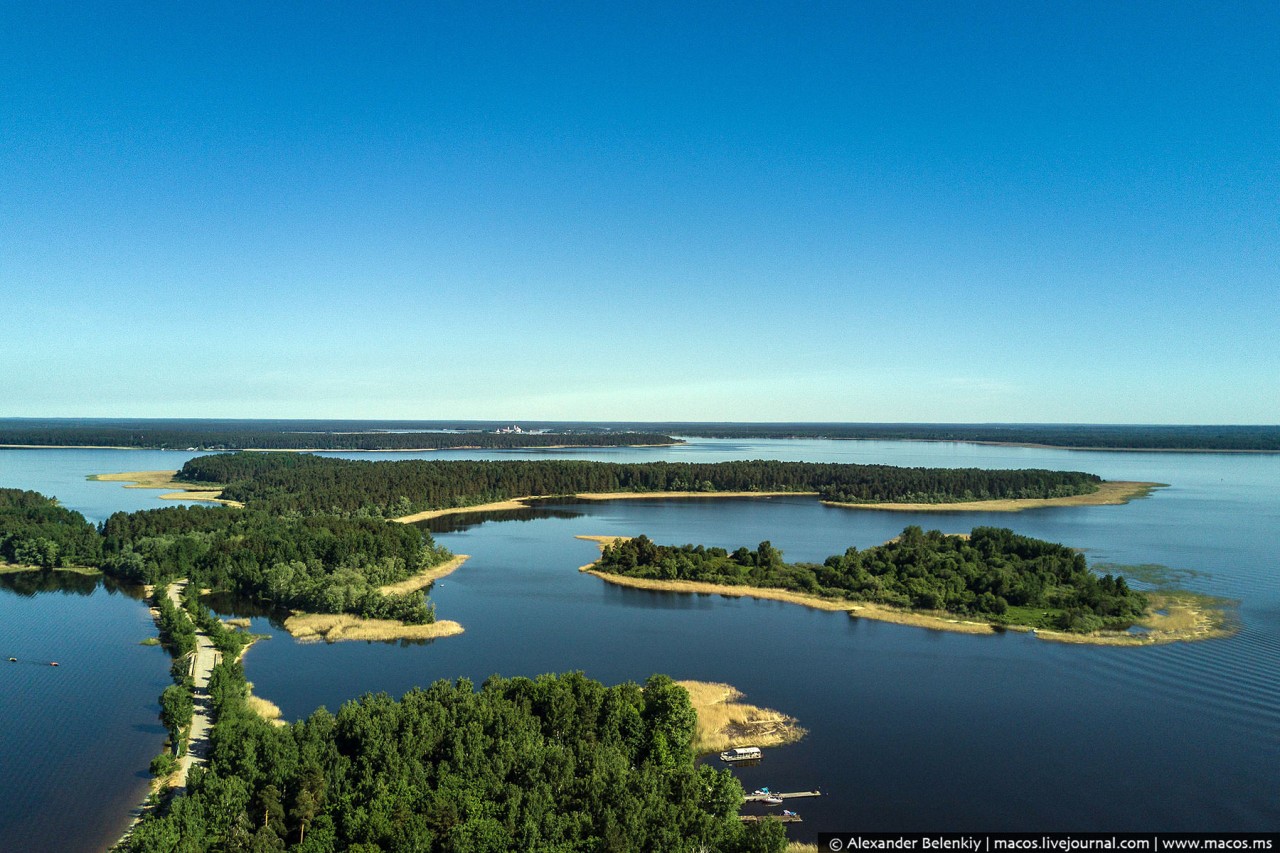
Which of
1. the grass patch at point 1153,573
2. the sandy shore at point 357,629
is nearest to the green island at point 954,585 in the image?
the grass patch at point 1153,573

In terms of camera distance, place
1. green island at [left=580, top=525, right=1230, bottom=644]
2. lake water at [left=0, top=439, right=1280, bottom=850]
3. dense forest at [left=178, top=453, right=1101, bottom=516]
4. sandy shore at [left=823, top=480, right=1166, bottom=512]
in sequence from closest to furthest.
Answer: lake water at [left=0, top=439, right=1280, bottom=850] < green island at [left=580, top=525, right=1230, bottom=644] < dense forest at [left=178, top=453, right=1101, bottom=516] < sandy shore at [left=823, top=480, right=1166, bottom=512]

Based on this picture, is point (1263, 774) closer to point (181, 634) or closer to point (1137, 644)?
point (1137, 644)

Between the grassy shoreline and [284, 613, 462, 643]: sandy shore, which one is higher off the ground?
the grassy shoreline

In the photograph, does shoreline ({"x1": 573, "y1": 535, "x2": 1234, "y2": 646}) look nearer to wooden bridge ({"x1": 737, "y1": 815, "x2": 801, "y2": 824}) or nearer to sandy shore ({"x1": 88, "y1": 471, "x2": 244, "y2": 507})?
wooden bridge ({"x1": 737, "y1": 815, "x2": 801, "y2": 824})

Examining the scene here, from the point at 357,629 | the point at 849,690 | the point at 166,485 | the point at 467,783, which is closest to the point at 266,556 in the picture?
the point at 357,629

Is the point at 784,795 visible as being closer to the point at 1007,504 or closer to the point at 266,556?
the point at 266,556

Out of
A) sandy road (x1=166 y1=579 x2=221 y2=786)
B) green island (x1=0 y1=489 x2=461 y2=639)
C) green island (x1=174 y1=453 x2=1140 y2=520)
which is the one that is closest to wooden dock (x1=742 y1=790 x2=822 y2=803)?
sandy road (x1=166 y1=579 x2=221 y2=786)

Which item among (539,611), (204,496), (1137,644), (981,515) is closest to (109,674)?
(539,611)
